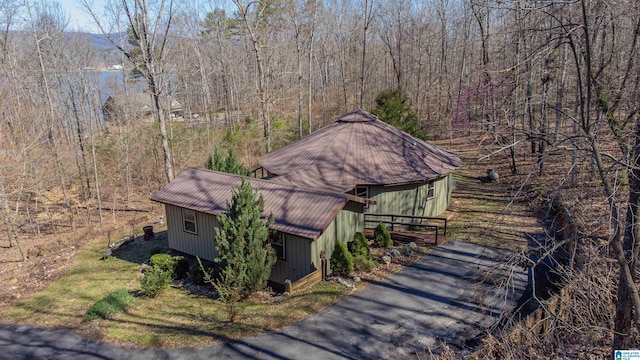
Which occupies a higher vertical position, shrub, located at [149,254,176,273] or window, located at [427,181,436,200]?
window, located at [427,181,436,200]

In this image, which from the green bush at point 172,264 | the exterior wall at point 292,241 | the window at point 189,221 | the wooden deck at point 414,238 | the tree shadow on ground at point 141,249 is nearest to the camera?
the exterior wall at point 292,241

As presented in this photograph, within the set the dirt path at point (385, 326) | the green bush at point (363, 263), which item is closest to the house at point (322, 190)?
the green bush at point (363, 263)

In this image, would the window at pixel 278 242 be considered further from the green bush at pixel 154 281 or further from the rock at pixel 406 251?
the rock at pixel 406 251

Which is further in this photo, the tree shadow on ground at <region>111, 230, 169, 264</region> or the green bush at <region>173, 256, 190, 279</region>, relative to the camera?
the tree shadow on ground at <region>111, 230, 169, 264</region>

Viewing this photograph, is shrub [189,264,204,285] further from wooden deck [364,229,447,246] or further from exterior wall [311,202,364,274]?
wooden deck [364,229,447,246]

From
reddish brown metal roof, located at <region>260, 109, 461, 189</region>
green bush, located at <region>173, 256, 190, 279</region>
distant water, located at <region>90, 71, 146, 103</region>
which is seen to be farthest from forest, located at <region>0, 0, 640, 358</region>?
green bush, located at <region>173, 256, 190, 279</region>

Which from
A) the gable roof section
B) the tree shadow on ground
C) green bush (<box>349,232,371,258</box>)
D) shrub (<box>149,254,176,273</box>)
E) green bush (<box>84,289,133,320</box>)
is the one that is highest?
the gable roof section

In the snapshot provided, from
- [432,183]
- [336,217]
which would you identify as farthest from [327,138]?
[336,217]
